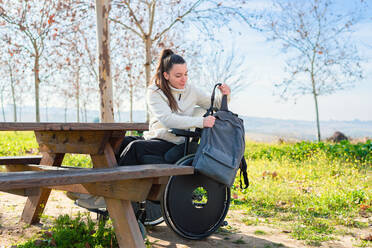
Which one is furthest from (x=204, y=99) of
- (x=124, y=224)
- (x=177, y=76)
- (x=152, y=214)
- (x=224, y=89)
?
(x=124, y=224)

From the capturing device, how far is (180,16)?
920cm

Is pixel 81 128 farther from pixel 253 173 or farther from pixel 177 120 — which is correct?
pixel 253 173

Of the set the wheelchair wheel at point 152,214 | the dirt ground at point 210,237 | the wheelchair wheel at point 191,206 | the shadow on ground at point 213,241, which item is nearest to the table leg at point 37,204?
the dirt ground at point 210,237

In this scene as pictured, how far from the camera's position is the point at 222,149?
2.75 meters

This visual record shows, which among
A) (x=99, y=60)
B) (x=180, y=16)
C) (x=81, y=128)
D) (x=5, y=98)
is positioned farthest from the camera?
(x=5, y=98)

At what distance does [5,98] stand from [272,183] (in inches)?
1080

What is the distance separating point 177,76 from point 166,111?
1.16ft

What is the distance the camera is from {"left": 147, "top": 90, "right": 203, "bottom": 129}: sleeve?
9.39ft

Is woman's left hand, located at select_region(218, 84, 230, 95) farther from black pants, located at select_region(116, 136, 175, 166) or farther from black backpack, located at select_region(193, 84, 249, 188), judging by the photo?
black pants, located at select_region(116, 136, 175, 166)

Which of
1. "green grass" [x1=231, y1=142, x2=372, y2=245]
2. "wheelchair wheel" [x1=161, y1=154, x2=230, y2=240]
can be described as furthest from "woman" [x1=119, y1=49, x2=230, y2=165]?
"green grass" [x1=231, y1=142, x2=372, y2=245]

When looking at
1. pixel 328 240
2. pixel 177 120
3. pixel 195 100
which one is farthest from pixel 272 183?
pixel 177 120

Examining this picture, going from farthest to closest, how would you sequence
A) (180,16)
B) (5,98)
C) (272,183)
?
(5,98)
(180,16)
(272,183)

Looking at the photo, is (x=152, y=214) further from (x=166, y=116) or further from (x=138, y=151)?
(x=166, y=116)

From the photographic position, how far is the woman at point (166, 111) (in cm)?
290
